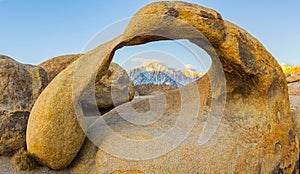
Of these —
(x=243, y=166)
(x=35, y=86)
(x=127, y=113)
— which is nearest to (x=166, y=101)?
(x=127, y=113)

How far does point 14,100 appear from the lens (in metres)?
4.39

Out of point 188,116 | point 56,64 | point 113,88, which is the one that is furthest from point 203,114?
point 56,64

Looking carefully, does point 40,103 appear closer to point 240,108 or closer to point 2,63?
point 2,63

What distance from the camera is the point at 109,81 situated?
23.6ft

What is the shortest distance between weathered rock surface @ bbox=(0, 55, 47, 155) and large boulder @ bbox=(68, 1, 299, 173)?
3.52 feet

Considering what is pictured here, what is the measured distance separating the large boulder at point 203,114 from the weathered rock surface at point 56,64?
2034 mm

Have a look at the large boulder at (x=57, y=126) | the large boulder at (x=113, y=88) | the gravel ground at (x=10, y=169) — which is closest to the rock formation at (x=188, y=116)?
the large boulder at (x=57, y=126)

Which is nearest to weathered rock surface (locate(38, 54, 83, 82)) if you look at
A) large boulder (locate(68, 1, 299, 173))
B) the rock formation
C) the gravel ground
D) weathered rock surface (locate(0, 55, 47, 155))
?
weathered rock surface (locate(0, 55, 47, 155))

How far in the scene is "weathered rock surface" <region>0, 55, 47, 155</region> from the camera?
13.8 ft

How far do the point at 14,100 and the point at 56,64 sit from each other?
2.19 m

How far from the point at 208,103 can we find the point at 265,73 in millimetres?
1029

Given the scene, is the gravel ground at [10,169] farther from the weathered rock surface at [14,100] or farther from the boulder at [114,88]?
the boulder at [114,88]

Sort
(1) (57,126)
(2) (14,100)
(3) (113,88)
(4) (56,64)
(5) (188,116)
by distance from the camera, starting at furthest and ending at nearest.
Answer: (3) (113,88), (4) (56,64), (5) (188,116), (2) (14,100), (1) (57,126)

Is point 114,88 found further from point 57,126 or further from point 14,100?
point 57,126
